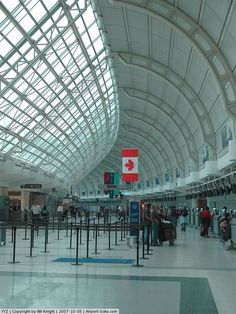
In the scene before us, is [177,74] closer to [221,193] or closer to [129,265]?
[221,193]

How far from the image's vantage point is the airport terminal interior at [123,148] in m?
9.50

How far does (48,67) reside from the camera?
98.7ft

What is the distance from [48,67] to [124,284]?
2238 centimetres

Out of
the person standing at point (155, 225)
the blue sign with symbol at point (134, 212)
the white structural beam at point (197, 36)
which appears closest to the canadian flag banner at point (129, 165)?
the blue sign with symbol at point (134, 212)

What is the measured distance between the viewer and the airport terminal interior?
9500mm

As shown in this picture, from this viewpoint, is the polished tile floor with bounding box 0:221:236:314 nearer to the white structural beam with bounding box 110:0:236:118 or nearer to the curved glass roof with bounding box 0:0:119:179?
the white structural beam with bounding box 110:0:236:118

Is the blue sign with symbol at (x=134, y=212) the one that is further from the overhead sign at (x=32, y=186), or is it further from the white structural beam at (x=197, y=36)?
the overhead sign at (x=32, y=186)

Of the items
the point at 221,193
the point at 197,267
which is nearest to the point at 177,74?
the point at 221,193

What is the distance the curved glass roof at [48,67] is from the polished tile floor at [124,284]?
12448mm

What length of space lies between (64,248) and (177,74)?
1653cm

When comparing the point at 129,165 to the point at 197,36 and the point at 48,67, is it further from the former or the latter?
→ the point at 48,67

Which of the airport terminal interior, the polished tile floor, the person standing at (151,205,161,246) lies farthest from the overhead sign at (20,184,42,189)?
the polished tile floor

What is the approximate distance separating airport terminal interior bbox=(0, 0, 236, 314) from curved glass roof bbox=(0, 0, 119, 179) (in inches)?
3.7

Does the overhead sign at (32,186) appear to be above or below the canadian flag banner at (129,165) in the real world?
above
